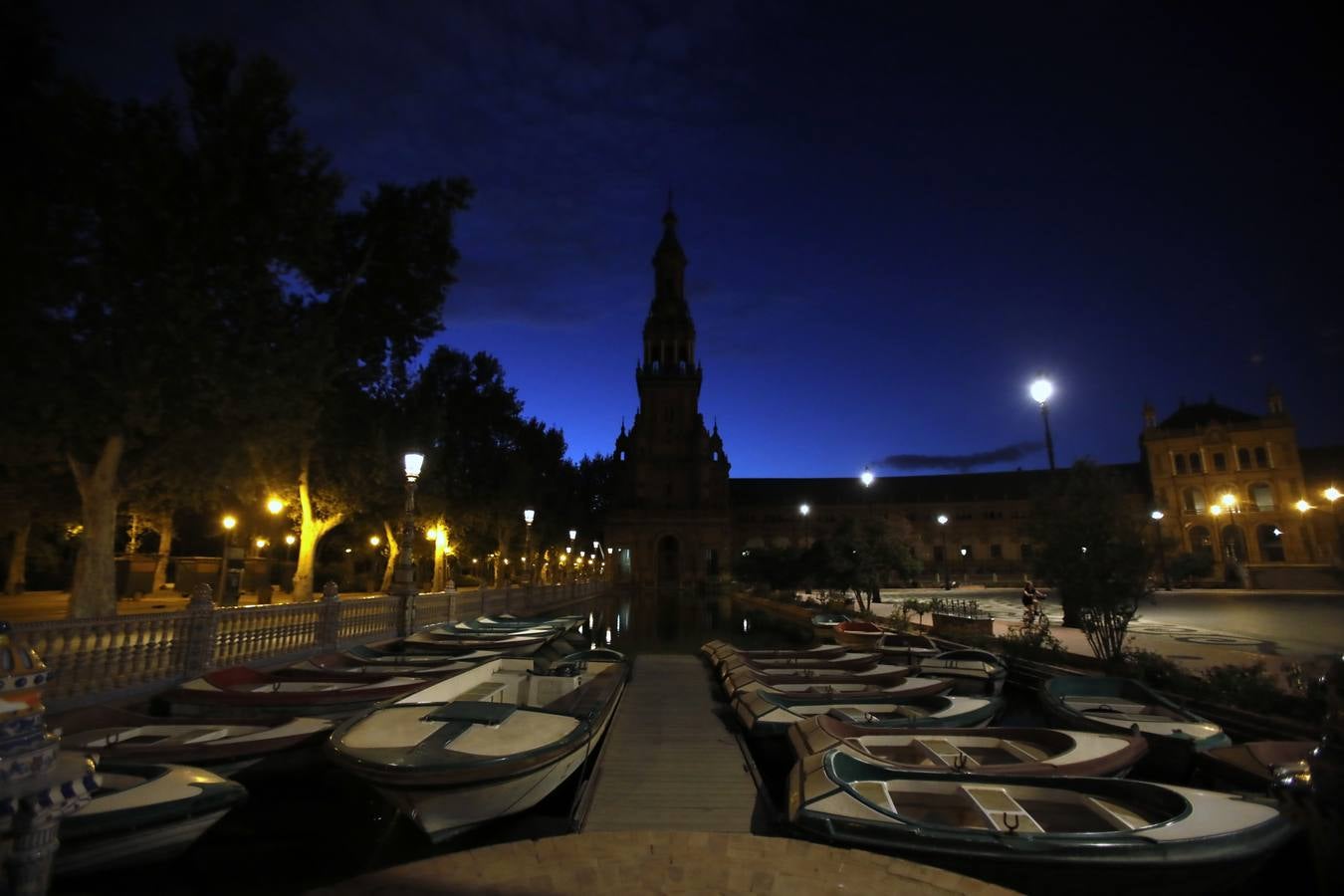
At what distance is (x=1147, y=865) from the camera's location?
173 inches

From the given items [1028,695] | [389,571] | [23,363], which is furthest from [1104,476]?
→ [389,571]

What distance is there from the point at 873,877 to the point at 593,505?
76.9 meters

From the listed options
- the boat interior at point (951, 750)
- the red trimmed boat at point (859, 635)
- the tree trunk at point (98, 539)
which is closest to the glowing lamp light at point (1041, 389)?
the red trimmed boat at point (859, 635)

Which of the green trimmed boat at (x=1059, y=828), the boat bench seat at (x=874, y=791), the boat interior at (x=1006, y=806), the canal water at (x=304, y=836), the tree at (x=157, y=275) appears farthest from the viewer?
the tree at (x=157, y=275)

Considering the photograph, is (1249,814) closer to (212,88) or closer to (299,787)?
(299,787)

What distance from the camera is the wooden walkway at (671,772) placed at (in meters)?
6.61

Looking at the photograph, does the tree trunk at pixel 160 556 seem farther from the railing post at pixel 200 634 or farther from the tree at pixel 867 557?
the tree at pixel 867 557

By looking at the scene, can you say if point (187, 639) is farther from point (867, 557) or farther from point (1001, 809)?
point (867, 557)

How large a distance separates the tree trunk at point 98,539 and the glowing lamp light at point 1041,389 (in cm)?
2209

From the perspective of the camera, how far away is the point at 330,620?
48.7ft

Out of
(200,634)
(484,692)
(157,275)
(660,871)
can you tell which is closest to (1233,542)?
(484,692)

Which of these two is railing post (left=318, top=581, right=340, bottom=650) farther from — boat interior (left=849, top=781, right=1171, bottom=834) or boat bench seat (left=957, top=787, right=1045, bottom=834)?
boat bench seat (left=957, top=787, right=1045, bottom=834)

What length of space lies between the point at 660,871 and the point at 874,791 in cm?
249

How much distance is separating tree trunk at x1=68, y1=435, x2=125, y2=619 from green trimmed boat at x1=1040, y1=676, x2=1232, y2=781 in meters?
19.4
